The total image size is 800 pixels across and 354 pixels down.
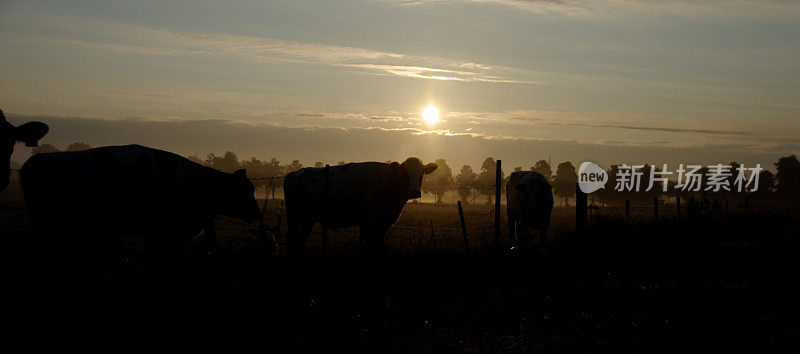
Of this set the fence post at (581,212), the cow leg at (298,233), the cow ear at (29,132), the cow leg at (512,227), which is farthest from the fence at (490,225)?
the cow ear at (29,132)

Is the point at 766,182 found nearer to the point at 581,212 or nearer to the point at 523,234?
the point at 581,212

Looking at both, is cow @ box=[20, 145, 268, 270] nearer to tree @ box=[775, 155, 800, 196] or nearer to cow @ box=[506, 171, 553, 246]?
cow @ box=[506, 171, 553, 246]

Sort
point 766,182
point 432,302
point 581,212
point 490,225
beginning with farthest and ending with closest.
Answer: point 766,182
point 490,225
point 581,212
point 432,302

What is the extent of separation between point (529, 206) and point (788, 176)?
161 m

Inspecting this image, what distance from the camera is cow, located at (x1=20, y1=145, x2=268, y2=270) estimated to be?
34.9 ft

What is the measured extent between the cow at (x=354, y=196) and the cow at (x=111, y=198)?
4983 millimetres

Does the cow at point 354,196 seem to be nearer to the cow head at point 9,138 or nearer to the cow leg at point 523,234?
the cow leg at point 523,234

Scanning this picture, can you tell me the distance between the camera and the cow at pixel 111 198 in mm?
10625

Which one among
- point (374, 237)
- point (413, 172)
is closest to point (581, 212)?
point (413, 172)

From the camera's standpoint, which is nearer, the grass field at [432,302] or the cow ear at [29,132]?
the grass field at [432,302]

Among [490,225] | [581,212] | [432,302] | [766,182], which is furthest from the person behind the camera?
[766,182]

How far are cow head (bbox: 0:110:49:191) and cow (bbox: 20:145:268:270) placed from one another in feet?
3.10

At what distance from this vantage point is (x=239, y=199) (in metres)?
13.3

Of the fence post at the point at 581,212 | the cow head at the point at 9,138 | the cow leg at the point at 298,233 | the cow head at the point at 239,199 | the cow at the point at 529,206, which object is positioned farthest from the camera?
the fence post at the point at 581,212
